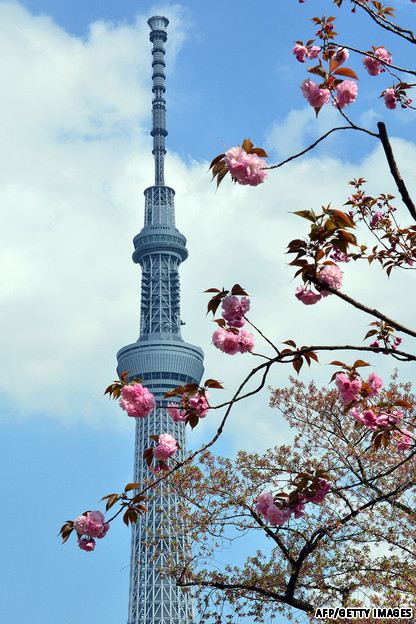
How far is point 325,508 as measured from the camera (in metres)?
12.5

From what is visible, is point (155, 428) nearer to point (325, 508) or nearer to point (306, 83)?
point (325, 508)

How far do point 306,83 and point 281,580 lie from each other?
9.24 meters

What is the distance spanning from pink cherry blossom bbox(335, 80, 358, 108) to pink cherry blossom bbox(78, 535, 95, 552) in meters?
3.08

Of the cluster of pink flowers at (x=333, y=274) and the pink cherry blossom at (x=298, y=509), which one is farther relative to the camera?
the pink cherry blossom at (x=298, y=509)

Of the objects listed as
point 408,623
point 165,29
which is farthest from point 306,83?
point 165,29

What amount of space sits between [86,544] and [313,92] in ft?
10.1

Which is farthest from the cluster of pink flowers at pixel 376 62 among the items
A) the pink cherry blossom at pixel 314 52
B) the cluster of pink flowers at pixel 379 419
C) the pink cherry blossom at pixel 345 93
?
the cluster of pink flowers at pixel 379 419

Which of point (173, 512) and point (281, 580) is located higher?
point (173, 512)

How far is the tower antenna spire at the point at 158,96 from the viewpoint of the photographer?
103m

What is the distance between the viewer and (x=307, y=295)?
4.56m

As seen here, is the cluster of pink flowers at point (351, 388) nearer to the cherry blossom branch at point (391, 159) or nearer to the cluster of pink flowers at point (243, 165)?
the cherry blossom branch at point (391, 159)

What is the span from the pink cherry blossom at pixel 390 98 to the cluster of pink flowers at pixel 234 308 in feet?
8.67

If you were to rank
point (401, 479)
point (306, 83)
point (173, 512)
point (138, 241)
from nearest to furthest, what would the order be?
point (306, 83) < point (401, 479) < point (173, 512) < point (138, 241)

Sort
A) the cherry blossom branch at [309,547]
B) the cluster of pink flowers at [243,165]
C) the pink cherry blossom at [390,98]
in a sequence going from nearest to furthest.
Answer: the cluster of pink flowers at [243,165] → the pink cherry blossom at [390,98] → the cherry blossom branch at [309,547]
